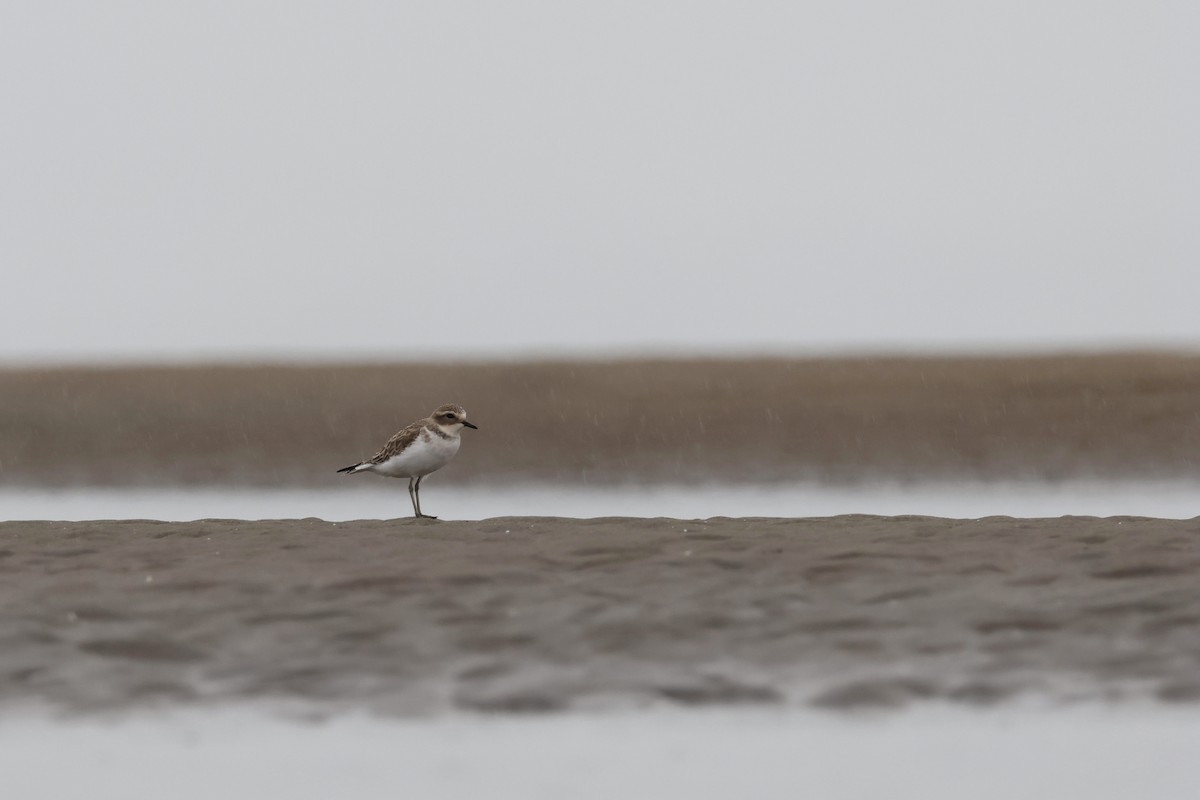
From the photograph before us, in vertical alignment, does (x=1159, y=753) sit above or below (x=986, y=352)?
below

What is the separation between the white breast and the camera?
10.6m

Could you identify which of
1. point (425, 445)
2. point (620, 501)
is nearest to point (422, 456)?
point (425, 445)

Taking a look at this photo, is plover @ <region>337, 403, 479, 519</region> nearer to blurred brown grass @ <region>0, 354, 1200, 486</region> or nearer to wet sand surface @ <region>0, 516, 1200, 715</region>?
wet sand surface @ <region>0, 516, 1200, 715</region>

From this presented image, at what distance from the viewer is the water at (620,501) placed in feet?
38.5

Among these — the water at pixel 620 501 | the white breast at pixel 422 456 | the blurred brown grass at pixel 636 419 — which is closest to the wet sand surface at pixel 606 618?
the white breast at pixel 422 456

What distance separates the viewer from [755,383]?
16969 mm

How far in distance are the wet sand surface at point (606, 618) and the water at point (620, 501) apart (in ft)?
9.87

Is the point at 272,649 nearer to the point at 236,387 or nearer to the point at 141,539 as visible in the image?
the point at 141,539

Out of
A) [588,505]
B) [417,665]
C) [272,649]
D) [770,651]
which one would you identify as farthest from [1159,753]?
[588,505]

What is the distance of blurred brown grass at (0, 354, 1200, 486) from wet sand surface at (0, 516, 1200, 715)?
21.0 ft

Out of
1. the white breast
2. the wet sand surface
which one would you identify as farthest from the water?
the wet sand surface

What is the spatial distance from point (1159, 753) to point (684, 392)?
462 inches

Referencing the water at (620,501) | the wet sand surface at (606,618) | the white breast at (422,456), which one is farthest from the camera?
the water at (620,501)

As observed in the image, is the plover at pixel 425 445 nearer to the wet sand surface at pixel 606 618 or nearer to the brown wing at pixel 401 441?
the brown wing at pixel 401 441
